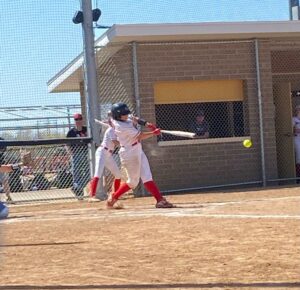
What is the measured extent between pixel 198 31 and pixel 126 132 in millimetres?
4388

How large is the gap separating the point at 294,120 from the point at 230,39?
2.58m

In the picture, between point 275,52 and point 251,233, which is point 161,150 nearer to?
point 275,52

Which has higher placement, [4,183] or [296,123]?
[296,123]

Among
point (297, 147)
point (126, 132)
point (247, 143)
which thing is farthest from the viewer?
point (297, 147)

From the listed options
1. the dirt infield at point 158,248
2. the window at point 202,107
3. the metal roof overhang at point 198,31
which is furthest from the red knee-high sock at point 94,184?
the metal roof overhang at point 198,31

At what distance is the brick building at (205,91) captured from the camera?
51.9 feet

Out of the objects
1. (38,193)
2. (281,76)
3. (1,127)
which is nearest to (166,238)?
(38,193)

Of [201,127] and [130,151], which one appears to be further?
[201,127]

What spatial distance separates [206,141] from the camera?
16.4 metres

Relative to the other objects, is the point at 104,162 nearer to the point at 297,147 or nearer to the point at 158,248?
the point at 297,147

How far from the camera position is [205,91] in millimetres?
16547

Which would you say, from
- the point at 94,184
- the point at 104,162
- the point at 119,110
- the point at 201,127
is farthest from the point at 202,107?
the point at 119,110

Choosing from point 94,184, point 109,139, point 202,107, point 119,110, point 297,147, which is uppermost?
point 119,110

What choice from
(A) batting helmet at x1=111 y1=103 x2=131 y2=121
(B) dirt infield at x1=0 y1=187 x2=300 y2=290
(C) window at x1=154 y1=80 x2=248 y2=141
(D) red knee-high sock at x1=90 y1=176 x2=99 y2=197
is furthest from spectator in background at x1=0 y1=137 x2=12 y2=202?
(A) batting helmet at x1=111 y1=103 x2=131 y2=121
